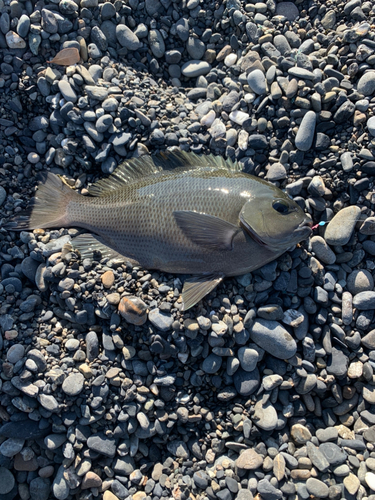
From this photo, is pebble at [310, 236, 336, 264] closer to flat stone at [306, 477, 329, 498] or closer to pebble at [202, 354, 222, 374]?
pebble at [202, 354, 222, 374]

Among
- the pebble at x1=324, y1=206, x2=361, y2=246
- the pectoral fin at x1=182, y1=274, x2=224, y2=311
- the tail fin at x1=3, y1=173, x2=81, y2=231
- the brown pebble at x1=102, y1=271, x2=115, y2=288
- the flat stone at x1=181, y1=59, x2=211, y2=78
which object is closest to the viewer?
the pectoral fin at x1=182, y1=274, x2=224, y2=311

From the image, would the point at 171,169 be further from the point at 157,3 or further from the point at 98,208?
the point at 157,3

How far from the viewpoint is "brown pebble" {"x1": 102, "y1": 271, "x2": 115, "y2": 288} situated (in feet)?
12.6

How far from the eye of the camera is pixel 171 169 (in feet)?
14.1

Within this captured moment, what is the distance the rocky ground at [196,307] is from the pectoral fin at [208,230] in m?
0.44

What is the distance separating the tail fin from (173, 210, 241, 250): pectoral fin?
4.39ft

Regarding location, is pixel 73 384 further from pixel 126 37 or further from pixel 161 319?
pixel 126 37

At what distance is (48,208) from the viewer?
4281mm

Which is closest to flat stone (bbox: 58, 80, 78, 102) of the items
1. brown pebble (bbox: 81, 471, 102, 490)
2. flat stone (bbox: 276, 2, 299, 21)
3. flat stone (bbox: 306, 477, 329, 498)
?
flat stone (bbox: 276, 2, 299, 21)

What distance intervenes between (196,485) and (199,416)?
2.09ft

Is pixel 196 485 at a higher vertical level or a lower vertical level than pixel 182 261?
lower

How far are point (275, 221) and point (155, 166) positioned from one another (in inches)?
59.6

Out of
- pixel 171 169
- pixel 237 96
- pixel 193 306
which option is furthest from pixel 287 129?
pixel 193 306

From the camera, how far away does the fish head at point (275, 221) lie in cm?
377
